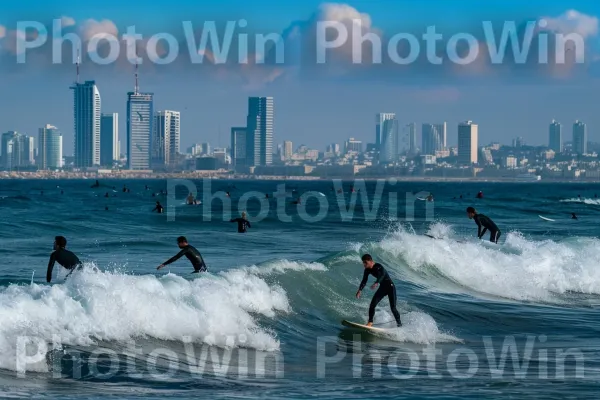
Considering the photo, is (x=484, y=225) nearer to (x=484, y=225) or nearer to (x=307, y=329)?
(x=484, y=225)

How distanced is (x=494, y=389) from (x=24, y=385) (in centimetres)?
588

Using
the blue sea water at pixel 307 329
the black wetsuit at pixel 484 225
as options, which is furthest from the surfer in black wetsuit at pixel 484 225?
the blue sea water at pixel 307 329

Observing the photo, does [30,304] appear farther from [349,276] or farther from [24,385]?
[349,276]

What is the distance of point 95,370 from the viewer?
12914mm

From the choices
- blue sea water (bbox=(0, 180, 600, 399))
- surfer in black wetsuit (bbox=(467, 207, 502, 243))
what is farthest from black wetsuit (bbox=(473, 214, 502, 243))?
blue sea water (bbox=(0, 180, 600, 399))

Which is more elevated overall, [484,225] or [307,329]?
[484,225]

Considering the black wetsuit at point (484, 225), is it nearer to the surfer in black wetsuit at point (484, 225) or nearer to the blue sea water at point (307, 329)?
the surfer in black wetsuit at point (484, 225)

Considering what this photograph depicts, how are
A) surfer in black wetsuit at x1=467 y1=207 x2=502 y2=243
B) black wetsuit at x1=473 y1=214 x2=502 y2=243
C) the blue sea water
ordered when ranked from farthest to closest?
black wetsuit at x1=473 y1=214 x2=502 y2=243 < surfer in black wetsuit at x1=467 y1=207 x2=502 y2=243 < the blue sea water

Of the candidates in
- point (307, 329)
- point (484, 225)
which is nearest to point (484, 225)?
point (484, 225)

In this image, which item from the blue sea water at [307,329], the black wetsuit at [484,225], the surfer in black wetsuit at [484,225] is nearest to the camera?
the blue sea water at [307,329]

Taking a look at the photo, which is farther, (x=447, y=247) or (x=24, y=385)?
(x=447, y=247)

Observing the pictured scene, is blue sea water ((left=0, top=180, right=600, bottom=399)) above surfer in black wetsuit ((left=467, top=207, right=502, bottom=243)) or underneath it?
underneath

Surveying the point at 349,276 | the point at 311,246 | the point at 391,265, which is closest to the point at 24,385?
the point at 349,276

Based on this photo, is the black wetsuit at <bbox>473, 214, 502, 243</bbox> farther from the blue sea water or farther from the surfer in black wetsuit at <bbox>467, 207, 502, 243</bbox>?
the blue sea water
